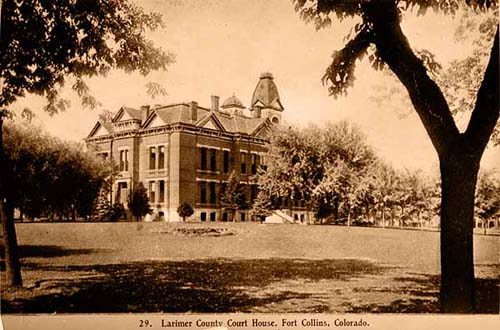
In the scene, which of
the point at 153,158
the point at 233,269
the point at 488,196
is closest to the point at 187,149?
the point at 153,158

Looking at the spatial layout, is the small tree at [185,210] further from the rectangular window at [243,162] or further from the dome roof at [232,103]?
the dome roof at [232,103]

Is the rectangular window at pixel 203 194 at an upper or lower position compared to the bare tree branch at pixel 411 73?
lower

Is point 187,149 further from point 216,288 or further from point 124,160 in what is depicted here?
point 216,288

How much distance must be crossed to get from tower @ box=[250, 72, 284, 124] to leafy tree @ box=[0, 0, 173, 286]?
Result: 23.2 inches

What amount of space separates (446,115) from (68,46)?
7.84 ft

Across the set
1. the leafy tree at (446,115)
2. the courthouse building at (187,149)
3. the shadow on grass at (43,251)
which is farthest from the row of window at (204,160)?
the leafy tree at (446,115)

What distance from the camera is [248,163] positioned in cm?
338

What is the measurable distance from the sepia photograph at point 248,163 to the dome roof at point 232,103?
13 mm

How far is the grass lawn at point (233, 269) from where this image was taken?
9.89ft

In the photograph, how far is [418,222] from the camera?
10.8ft

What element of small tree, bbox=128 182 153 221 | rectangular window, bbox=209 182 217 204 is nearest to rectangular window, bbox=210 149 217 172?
rectangular window, bbox=209 182 217 204

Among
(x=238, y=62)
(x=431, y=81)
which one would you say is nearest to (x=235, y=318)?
(x=238, y=62)

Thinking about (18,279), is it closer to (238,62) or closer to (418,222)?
(238,62)

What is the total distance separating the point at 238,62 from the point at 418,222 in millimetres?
1561
